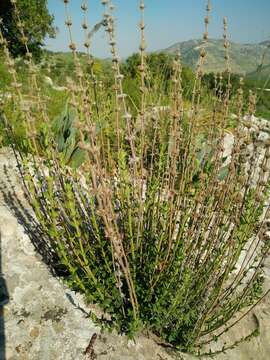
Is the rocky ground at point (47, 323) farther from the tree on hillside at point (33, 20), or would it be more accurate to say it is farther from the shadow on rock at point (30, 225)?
the tree on hillside at point (33, 20)

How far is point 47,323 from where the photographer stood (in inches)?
72.1

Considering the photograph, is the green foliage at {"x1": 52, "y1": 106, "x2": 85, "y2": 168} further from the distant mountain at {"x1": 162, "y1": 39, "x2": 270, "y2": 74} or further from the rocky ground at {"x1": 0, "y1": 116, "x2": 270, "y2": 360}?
the distant mountain at {"x1": 162, "y1": 39, "x2": 270, "y2": 74}

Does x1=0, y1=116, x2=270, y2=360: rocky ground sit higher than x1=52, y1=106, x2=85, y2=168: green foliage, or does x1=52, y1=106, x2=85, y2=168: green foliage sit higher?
x1=52, y1=106, x2=85, y2=168: green foliage

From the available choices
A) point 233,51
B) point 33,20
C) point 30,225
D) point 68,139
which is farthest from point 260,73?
point 33,20

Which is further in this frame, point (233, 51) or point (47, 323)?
point (47, 323)

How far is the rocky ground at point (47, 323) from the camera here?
1721 millimetres

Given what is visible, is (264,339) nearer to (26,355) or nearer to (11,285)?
(26,355)

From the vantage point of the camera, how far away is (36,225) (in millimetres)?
2510

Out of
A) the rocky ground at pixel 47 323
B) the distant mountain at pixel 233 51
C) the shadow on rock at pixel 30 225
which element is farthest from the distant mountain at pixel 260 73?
the shadow on rock at pixel 30 225

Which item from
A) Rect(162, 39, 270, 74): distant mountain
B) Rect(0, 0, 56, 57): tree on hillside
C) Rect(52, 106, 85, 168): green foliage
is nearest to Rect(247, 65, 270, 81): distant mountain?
Rect(162, 39, 270, 74): distant mountain

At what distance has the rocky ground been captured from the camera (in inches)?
67.7

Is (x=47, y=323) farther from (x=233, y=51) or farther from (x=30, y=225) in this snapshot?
(x=233, y=51)

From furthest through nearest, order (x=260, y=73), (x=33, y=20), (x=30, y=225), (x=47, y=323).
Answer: (x=33, y=20) → (x=30, y=225) → (x=47, y=323) → (x=260, y=73)

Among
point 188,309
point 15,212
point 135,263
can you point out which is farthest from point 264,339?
point 15,212
